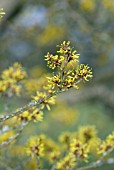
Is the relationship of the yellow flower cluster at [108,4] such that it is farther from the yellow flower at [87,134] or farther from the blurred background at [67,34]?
the yellow flower at [87,134]

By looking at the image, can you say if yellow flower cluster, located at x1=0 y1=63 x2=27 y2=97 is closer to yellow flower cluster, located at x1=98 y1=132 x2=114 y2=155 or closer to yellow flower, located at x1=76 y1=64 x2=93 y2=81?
yellow flower cluster, located at x1=98 y1=132 x2=114 y2=155

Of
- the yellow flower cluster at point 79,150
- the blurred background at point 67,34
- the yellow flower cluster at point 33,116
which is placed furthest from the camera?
the blurred background at point 67,34

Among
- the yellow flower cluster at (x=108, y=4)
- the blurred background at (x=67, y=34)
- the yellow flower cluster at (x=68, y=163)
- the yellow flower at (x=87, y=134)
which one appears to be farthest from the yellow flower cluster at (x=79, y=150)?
the yellow flower cluster at (x=108, y=4)

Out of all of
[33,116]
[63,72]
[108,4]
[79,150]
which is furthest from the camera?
[108,4]

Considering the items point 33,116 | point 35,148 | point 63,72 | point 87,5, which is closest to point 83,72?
point 63,72

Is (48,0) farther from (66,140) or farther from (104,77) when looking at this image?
(66,140)

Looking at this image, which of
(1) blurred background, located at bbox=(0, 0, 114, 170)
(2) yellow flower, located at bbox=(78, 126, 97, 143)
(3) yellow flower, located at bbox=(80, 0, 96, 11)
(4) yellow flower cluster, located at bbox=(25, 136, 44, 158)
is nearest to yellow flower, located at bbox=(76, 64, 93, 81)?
(4) yellow flower cluster, located at bbox=(25, 136, 44, 158)

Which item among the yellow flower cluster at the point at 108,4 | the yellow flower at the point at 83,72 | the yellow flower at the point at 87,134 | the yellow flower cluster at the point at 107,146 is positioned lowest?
the yellow flower at the point at 83,72

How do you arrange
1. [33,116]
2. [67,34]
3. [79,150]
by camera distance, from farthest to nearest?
[67,34], [79,150], [33,116]

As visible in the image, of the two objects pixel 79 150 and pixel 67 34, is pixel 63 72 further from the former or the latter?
pixel 67 34

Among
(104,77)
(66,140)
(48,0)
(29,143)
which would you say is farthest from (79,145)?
(104,77)

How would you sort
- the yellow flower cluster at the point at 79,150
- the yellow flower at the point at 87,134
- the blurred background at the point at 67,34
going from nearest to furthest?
the yellow flower cluster at the point at 79,150, the yellow flower at the point at 87,134, the blurred background at the point at 67,34

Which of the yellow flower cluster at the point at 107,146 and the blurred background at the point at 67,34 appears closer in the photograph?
the yellow flower cluster at the point at 107,146
